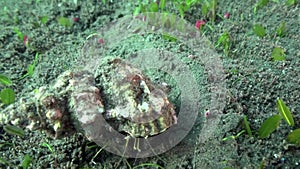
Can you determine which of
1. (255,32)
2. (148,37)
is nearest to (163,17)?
(148,37)

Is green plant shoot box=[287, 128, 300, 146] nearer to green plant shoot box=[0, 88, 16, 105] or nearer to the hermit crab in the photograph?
the hermit crab

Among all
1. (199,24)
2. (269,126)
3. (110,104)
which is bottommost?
(269,126)

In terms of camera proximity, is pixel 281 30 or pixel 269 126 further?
pixel 281 30

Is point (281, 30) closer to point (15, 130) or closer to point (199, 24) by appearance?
point (199, 24)

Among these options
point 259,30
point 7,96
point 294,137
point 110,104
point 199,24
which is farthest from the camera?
point 199,24

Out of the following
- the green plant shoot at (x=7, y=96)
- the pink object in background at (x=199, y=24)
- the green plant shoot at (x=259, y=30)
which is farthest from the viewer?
the pink object in background at (x=199, y=24)

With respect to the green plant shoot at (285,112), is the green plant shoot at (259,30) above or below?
above

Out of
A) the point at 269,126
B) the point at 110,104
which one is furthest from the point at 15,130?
the point at 269,126

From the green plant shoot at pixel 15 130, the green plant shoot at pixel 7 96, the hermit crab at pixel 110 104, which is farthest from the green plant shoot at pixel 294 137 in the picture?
the green plant shoot at pixel 7 96

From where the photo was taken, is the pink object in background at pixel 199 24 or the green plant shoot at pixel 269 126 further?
the pink object in background at pixel 199 24

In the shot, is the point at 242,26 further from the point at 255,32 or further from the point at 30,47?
the point at 30,47

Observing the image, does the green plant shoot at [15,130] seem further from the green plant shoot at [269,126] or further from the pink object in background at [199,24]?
the pink object in background at [199,24]
